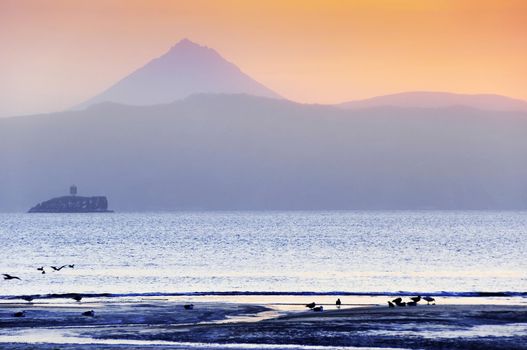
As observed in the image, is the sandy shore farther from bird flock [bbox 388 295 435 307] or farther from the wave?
the wave

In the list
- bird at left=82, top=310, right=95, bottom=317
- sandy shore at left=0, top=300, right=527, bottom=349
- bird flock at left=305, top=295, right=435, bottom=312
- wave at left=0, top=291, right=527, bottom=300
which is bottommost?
sandy shore at left=0, top=300, right=527, bottom=349

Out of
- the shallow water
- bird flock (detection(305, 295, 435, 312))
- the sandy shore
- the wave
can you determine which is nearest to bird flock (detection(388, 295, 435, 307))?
bird flock (detection(305, 295, 435, 312))

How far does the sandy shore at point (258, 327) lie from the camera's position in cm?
4162

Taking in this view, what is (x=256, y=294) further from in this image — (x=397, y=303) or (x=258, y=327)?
(x=258, y=327)

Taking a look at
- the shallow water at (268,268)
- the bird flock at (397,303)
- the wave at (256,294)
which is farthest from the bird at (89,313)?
the shallow water at (268,268)

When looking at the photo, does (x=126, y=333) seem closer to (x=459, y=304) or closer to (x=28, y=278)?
(x=459, y=304)

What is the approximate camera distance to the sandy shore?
1639 inches

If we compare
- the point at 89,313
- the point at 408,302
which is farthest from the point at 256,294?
the point at 89,313

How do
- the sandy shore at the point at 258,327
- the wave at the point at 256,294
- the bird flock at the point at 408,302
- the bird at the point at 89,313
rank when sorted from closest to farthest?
the sandy shore at the point at 258,327, the bird at the point at 89,313, the bird flock at the point at 408,302, the wave at the point at 256,294

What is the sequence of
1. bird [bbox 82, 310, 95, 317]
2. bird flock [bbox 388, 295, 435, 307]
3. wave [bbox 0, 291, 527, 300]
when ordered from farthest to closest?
wave [bbox 0, 291, 527, 300], bird flock [bbox 388, 295, 435, 307], bird [bbox 82, 310, 95, 317]

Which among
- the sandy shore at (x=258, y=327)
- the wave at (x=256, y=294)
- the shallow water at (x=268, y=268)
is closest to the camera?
the sandy shore at (x=258, y=327)

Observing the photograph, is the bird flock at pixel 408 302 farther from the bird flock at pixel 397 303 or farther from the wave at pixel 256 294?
the wave at pixel 256 294

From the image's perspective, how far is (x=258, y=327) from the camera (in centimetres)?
4634

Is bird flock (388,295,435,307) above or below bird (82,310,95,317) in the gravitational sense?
above
